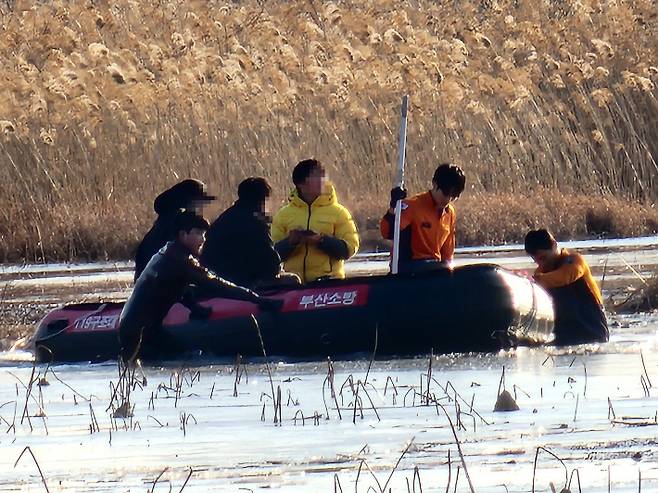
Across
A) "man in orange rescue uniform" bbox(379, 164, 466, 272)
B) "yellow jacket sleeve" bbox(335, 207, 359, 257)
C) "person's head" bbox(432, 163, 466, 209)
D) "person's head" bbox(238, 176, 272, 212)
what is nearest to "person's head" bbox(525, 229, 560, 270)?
"person's head" bbox(432, 163, 466, 209)

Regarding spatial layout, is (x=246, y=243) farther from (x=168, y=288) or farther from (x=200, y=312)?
(x=168, y=288)

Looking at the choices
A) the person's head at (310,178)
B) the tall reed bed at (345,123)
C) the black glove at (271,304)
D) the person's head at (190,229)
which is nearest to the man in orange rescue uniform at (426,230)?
the person's head at (310,178)

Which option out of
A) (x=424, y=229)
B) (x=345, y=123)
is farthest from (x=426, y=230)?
(x=345, y=123)

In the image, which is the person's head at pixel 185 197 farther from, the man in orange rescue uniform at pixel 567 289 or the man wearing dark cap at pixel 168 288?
the man in orange rescue uniform at pixel 567 289

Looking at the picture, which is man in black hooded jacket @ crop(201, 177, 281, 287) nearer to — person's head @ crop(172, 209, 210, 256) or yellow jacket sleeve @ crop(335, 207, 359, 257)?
yellow jacket sleeve @ crop(335, 207, 359, 257)

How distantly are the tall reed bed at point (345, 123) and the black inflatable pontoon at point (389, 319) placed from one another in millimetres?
7363

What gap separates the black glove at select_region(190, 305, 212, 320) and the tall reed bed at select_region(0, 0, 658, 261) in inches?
282

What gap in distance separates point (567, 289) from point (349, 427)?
477 centimetres

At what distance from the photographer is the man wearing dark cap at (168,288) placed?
10.8m

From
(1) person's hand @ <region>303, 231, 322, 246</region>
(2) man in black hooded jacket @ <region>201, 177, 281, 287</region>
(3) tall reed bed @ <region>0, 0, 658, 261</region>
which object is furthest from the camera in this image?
(3) tall reed bed @ <region>0, 0, 658, 261</region>

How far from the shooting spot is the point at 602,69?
2141 cm

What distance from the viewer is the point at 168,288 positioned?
1113 centimetres

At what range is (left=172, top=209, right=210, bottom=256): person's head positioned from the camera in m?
10.7

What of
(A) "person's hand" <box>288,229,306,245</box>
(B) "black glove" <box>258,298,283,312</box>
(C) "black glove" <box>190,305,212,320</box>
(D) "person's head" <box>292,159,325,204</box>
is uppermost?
(D) "person's head" <box>292,159,325,204</box>
